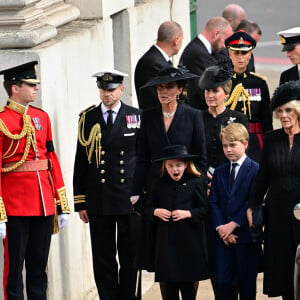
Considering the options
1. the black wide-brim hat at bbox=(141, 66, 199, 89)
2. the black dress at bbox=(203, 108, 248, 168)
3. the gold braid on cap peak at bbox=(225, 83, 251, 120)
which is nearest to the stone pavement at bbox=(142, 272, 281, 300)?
the black dress at bbox=(203, 108, 248, 168)

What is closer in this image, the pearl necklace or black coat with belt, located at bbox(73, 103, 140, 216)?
the pearl necklace

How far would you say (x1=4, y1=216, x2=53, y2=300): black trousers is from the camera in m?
9.27

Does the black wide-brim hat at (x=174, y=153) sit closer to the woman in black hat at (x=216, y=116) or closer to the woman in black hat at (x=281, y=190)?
the woman in black hat at (x=281, y=190)

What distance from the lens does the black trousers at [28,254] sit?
9266mm

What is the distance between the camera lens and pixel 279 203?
361 inches

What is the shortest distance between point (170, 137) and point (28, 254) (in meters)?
1.30

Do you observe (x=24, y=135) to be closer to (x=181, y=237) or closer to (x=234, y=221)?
(x=181, y=237)

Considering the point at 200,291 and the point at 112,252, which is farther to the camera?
the point at 200,291

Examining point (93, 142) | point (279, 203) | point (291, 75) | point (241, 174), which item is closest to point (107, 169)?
point (93, 142)

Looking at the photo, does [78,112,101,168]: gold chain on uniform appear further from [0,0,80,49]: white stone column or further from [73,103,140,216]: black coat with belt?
[0,0,80,49]: white stone column

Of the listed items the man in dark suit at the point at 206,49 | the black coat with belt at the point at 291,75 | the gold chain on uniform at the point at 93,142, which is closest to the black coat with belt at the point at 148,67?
the man in dark suit at the point at 206,49

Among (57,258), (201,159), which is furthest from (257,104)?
(57,258)

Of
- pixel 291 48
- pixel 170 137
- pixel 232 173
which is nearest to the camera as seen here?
pixel 232 173

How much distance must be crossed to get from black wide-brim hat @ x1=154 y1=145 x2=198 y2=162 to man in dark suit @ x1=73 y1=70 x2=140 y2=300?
71 cm
